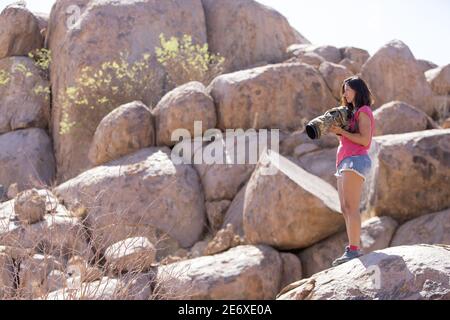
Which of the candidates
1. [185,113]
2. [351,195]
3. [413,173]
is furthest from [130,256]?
[185,113]

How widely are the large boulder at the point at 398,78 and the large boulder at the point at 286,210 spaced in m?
4.98

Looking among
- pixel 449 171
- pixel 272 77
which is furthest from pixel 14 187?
pixel 449 171

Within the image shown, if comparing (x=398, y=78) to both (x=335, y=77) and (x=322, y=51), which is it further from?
(x=322, y=51)

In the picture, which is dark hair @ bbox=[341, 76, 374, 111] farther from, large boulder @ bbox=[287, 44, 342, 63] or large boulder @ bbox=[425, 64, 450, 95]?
large boulder @ bbox=[287, 44, 342, 63]

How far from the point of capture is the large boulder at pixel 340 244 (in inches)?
284

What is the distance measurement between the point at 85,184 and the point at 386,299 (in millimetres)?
6607

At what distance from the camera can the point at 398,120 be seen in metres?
9.43

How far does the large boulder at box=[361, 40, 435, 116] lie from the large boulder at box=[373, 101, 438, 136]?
9.26 feet

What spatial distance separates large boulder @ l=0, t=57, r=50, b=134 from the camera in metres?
14.0

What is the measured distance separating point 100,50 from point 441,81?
A: 7.67 meters

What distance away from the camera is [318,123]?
189 inches

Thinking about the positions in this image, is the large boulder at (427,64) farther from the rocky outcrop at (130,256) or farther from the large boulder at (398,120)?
the rocky outcrop at (130,256)

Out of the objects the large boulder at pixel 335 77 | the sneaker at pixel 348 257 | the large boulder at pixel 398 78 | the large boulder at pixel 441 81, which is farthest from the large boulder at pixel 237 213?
the large boulder at pixel 441 81
